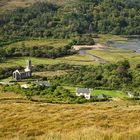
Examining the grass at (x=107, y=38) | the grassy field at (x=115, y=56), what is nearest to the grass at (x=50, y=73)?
the grassy field at (x=115, y=56)

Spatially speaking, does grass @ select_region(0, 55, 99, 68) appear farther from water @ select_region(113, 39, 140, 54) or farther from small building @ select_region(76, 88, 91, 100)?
small building @ select_region(76, 88, 91, 100)

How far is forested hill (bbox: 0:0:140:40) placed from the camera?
108562mm

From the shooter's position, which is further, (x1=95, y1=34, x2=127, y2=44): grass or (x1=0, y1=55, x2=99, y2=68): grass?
(x1=95, y1=34, x2=127, y2=44): grass

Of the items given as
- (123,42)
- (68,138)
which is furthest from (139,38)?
(68,138)

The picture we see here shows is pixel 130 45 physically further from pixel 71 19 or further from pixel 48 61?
pixel 71 19

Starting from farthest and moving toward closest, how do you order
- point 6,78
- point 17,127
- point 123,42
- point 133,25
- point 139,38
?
point 133,25
point 139,38
point 123,42
point 6,78
point 17,127

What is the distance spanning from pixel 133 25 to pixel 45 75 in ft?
213

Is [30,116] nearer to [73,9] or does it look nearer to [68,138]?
[68,138]

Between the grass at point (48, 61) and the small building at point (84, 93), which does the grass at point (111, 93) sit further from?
the grass at point (48, 61)

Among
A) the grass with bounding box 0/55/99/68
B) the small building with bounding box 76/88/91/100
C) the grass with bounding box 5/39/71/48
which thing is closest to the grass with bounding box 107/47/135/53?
the grass with bounding box 0/55/99/68

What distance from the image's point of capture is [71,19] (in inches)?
4781

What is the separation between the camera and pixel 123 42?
4043 inches

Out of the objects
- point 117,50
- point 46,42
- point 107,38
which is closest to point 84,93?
point 117,50

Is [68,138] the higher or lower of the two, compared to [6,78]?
higher
